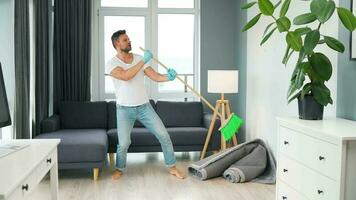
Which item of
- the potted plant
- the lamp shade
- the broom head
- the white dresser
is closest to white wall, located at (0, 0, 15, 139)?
the lamp shade

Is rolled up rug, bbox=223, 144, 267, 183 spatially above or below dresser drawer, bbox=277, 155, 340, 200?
below

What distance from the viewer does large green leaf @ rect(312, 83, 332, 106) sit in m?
2.68

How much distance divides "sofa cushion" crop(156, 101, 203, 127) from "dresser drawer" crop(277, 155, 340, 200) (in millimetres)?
2673

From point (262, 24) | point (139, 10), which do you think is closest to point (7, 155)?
point (262, 24)

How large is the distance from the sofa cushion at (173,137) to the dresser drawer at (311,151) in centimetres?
220

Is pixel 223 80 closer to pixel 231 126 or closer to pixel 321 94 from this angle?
pixel 231 126

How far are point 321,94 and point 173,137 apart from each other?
2561 millimetres

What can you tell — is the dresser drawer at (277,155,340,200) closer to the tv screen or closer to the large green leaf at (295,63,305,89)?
the large green leaf at (295,63,305,89)

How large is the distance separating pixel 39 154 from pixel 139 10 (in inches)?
161

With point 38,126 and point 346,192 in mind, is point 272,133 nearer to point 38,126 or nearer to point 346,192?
point 346,192

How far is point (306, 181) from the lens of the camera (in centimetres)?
253

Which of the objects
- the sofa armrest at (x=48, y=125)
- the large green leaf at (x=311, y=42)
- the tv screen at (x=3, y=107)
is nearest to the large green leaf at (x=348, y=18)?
the large green leaf at (x=311, y=42)

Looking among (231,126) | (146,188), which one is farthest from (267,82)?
(146,188)

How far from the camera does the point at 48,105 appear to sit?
5.41 m
